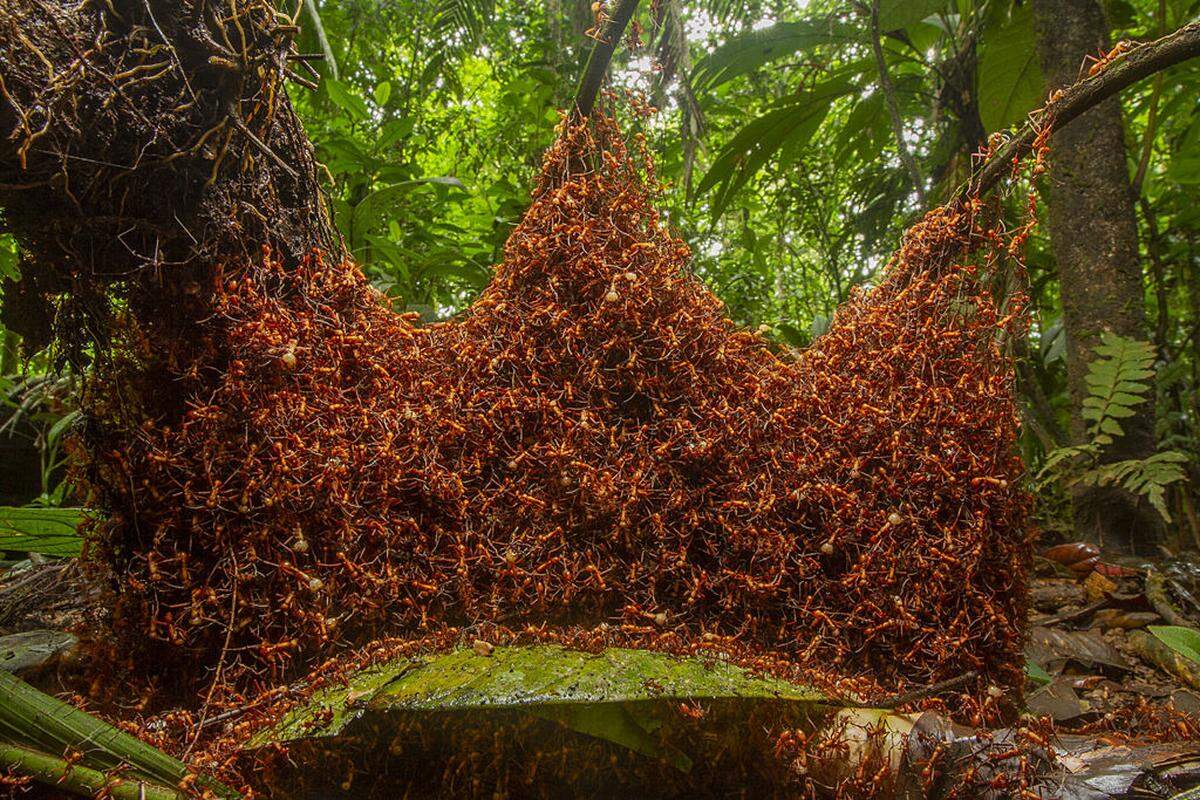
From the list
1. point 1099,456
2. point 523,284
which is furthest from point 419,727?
point 1099,456

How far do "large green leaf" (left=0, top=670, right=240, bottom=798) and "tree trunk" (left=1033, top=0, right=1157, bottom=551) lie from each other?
7.34ft

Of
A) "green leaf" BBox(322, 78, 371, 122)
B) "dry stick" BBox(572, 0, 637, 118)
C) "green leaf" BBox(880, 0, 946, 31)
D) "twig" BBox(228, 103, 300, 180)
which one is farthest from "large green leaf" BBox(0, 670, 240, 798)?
"green leaf" BBox(880, 0, 946, 31)

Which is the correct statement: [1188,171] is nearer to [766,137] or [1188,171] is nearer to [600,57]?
[766,137]

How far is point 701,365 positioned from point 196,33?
2.48 ft

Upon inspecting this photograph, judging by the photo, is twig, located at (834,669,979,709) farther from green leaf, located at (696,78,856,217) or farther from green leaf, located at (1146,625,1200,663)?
green leaf, located at (696,78,856,217)

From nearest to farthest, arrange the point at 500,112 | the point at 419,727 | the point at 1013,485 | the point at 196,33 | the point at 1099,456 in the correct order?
the point at 419,727 < the point at 196,33 < the point at 1013,485 < the point at 1099,456 < the point at 500,112

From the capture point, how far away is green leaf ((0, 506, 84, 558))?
1087mm

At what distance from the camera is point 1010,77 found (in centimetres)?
244

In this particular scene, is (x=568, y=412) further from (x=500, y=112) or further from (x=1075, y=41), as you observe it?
(x=500, y=112)

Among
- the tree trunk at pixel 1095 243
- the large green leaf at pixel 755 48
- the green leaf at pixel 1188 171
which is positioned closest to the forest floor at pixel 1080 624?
the tree trunk at pixel 1095 243

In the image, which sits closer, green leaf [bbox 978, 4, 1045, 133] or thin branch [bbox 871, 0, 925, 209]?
thin branch [bbox 871, 0, 925, 209]

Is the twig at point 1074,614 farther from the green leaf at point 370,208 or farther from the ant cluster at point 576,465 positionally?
the green leaf at point 370,208

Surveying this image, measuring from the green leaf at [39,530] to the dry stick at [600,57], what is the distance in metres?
0.97

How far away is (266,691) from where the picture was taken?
0.83 meters
